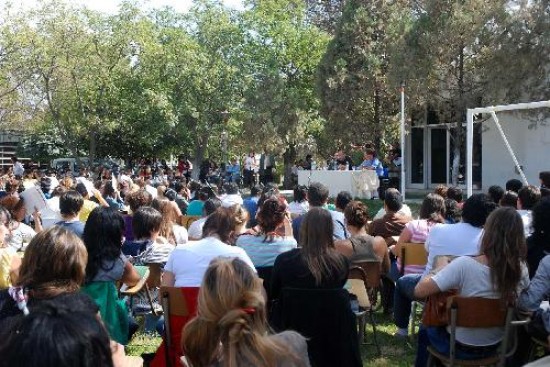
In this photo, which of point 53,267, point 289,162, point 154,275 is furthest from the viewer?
point 289,162

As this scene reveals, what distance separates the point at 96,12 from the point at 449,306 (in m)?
28.2

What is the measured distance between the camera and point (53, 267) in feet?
11.6

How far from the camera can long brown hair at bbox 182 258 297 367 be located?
266cm

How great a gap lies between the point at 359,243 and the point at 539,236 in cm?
166

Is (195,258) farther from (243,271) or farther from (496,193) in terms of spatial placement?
(496,193)

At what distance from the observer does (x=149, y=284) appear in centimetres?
611

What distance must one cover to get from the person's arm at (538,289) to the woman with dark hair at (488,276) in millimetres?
73

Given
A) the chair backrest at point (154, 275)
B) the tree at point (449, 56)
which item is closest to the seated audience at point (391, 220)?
the chair backrest at point (154, 275)

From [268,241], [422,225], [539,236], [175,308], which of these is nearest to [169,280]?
[175,308]

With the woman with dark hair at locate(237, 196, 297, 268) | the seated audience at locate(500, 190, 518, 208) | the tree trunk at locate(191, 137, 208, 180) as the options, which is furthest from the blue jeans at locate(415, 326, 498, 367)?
the tree trunk at locate(191, 137, 208, 180)

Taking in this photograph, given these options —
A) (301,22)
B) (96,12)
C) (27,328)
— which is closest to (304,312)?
(27,328)

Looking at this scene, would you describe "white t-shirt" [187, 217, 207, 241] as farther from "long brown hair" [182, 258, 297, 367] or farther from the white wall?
the white wall

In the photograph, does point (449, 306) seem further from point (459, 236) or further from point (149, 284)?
point (149, 284)

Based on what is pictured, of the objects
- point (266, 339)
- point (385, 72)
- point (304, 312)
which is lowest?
point (304, 312)
